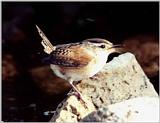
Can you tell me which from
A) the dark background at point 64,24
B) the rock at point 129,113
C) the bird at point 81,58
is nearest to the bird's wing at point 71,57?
the bird at point 81,58

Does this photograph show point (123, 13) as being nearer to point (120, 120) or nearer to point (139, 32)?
point (139, 32)

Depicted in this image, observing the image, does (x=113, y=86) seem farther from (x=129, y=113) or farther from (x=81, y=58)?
(x=129, y=113)

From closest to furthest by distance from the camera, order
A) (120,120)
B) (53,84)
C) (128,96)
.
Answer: (120,120), (128,96), (53,84)

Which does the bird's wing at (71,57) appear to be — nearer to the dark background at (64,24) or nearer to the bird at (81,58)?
the bird at (81,58)

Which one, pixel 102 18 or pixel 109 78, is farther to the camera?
pixel 102 18

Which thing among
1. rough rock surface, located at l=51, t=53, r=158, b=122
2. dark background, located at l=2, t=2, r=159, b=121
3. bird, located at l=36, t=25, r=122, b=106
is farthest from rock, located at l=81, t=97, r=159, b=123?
dark background, located at l=2, t=2, r=159, b=121

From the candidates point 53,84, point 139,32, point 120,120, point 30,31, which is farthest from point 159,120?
point 30,31

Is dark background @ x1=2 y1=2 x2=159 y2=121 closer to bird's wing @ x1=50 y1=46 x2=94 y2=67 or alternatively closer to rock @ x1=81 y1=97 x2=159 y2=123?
bird's wing @ x1=50 y1=46 x2=94 y2=67
